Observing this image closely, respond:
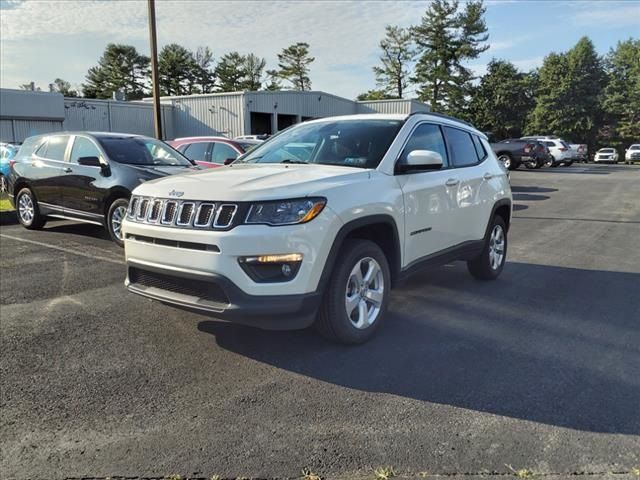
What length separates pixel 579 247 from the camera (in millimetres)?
8633

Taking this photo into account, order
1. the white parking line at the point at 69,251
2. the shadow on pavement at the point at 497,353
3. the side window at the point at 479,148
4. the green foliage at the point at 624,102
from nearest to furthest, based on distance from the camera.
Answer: the shadow on pavement at the point at 497,353 < the side window at the point at 479,148 < the white parking line at the point at 69,251 < the green foliage at the point at 624,102

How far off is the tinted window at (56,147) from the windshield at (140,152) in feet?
3.14

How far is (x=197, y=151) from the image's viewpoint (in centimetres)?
1124

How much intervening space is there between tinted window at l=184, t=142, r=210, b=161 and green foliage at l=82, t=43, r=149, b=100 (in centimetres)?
7172

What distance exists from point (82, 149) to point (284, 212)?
6.36 m

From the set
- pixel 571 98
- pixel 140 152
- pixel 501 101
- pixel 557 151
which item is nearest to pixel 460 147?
pixel 140 152

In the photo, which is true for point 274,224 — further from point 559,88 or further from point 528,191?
point 559,88

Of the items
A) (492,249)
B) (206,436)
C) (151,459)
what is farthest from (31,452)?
(492,249)

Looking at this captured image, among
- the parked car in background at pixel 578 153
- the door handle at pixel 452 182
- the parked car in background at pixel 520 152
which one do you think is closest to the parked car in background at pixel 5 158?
the door handle at pixel 452 182

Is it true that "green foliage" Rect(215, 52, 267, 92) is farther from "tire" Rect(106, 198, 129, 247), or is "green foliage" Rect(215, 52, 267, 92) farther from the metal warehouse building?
"tire" Rect(106, 198, 129, 247)

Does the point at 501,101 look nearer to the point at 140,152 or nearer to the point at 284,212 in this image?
the point at 140,152

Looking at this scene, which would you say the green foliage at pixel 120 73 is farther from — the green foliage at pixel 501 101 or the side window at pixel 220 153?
the side window at pixel 220 153

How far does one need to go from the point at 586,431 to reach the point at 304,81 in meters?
74.5

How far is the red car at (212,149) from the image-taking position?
1081cm
